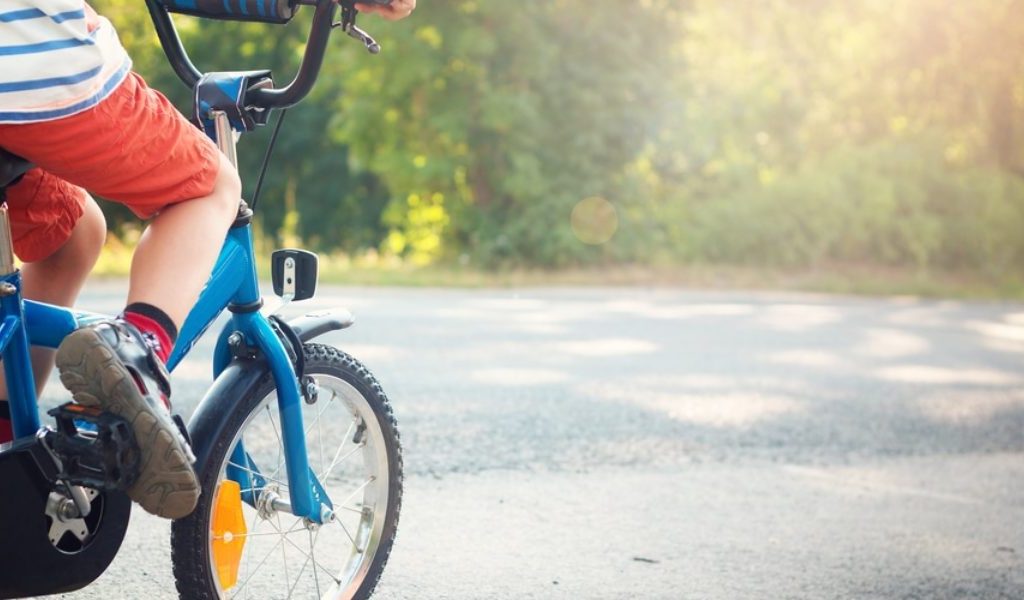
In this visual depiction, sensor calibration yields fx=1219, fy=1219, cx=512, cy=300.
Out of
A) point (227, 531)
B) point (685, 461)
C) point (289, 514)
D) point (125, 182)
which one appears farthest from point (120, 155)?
point (685, 461)

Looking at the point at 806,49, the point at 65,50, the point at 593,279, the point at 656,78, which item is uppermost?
the point at 806,49

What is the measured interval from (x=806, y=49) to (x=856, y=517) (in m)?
28.9

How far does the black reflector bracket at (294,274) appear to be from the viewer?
285cm

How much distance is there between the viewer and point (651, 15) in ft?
63.6

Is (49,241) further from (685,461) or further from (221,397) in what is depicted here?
(685,461)

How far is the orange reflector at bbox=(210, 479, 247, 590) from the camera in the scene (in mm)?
2670

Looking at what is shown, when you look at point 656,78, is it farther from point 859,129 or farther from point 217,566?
point 217,566

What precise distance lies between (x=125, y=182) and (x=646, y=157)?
19589mm

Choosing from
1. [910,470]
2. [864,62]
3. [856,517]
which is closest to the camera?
[856,517]

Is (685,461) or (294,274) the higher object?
(294,274)

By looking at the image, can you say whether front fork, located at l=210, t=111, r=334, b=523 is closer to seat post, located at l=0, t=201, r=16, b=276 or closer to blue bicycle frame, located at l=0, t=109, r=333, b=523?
blue bicycle frame, located at l=0, t=109, r=333, b=523

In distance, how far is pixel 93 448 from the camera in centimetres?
219

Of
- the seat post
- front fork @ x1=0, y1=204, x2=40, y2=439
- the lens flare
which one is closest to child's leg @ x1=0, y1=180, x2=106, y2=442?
front fork @ x1=0, y1=204, x2=40, y2=439

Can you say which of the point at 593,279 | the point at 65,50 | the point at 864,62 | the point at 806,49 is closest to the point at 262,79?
the point at 65,50
